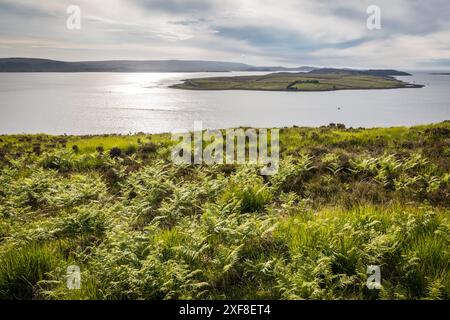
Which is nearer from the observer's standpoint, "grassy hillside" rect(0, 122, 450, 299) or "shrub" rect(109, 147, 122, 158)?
"grassy hillside" rect(0, 122, 450, 299)

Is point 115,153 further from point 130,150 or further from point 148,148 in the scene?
point 148,148

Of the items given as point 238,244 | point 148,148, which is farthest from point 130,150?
point 238,244

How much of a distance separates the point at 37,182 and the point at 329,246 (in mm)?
10100

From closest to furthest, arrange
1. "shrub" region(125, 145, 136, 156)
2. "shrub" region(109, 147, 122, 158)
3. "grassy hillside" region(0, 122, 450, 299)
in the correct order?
1. "grassy hillside" region(0, 122, 450, 299)
2. "shrub" region(109, 147, 122, 158)
3. "shrub" region(125, 145, 136, 156)

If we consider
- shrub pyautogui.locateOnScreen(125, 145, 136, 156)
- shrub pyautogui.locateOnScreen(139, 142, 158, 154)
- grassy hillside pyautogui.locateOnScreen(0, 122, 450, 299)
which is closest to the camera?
grassy hillside pyautogui.locateOnScreen(0, 122, 450, 299)

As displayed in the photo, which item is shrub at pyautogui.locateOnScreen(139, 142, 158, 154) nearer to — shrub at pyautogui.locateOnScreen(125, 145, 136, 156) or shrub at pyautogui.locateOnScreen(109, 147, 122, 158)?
shrub at pyautogui.locateOnScreen(125, 145, 136, 156)

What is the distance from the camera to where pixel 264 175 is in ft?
39.2

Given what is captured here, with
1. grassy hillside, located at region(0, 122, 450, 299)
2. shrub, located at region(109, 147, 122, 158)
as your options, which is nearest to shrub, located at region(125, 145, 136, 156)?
shrub, located at region(109, 147, 122, 158)

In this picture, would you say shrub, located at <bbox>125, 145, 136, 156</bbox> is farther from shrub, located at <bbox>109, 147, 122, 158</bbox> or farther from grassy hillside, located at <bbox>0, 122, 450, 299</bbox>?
grassy hillside, located at <bbox>0, 122, 450, 299</bbox>

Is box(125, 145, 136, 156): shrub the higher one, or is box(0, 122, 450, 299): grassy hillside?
box(125, 145, 136, 156): shrub

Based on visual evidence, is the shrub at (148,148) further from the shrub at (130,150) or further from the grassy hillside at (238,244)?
the grassy hillside at (238,244)

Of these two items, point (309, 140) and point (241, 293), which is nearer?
point (241, 293)

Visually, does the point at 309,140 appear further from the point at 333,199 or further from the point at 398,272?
the point at 398,272
